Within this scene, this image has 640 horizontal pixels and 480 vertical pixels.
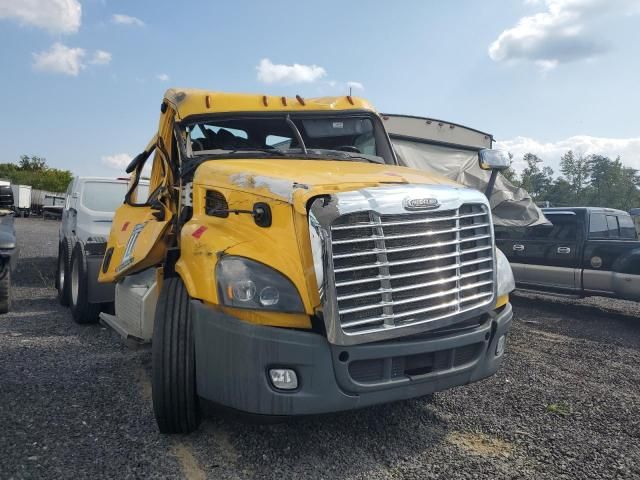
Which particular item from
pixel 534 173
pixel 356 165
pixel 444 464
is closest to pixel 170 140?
pixel 356 165

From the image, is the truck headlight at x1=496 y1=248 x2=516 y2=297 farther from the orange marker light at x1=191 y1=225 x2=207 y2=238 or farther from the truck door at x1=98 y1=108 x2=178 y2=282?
the truck door at x1=98 y1=108 x2=178 y2=282

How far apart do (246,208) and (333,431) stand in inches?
63.9

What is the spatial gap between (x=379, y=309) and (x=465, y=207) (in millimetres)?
948

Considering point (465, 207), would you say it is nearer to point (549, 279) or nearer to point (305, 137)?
point (305, 137)

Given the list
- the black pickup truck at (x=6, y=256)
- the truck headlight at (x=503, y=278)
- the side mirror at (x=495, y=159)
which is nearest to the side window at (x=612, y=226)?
the side mirror at (x=495, y=159)

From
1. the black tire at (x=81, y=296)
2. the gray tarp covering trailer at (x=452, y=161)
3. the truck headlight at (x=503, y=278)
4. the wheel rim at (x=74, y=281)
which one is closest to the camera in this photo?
the truck headlight at (x=503, y=278)

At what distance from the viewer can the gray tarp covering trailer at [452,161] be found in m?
9.12

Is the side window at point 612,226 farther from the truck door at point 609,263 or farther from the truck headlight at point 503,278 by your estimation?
the truck headlight at point 503,278

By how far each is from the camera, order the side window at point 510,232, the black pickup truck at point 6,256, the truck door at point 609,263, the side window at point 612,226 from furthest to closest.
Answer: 1. the side window at point 510,232
2. the side window at point 612,226
3. the truck door at point 609,263
4. the black pickup truck at point 6,256

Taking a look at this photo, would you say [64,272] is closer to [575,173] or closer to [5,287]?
[5,287]

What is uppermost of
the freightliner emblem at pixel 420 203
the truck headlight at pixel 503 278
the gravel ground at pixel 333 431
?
the freightliner emblem at pixel 420 203

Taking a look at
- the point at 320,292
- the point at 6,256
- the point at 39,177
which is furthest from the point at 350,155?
the point at 39,177

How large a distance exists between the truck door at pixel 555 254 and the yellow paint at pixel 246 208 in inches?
238

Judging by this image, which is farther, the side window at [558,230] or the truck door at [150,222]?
the side window at [558,230]
